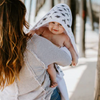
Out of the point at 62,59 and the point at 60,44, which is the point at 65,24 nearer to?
the point at 60,44

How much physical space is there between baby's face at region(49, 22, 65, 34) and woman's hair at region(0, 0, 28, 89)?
27 centimetres

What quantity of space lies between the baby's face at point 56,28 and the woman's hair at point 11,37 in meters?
0.27

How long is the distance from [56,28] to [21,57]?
1.14ft

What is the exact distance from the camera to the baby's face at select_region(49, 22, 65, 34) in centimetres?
103

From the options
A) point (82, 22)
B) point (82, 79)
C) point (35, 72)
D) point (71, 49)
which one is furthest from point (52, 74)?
point (82, 22)

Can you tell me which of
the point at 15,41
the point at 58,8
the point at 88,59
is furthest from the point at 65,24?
the point at 88,59

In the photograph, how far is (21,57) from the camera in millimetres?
769

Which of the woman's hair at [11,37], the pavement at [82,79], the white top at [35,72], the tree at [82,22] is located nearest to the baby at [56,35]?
the white top at [35,72]

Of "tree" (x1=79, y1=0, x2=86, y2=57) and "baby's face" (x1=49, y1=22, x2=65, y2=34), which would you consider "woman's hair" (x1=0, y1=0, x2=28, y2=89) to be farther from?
"tree" (x1=79, y1=0, x2=86, y2=57)

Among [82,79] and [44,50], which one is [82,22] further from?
[44,50]

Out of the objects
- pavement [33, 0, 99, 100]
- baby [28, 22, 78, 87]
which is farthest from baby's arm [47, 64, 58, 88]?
pavement [33, 0, 99, 100]

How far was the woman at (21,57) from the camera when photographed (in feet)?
2.46

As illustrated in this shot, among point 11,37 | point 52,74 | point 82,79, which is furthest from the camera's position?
point 82,79

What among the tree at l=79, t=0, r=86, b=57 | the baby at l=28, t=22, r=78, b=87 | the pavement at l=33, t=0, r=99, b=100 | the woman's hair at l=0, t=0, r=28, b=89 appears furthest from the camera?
the tree at l=79, t=0, r=86, b=57
